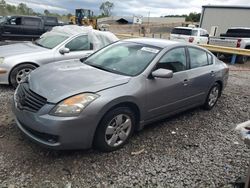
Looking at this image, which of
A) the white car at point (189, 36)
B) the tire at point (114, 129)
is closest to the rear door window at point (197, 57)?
the tire at point (114, 129)

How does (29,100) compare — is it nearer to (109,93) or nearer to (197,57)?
(109,93)

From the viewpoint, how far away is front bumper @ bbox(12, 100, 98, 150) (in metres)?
2.84

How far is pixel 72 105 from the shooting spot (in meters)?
2.91

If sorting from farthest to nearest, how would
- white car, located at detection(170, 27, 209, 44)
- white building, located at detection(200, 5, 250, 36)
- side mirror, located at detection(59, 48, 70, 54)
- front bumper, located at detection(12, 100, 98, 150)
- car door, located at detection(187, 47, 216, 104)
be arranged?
white building, located at detection(200, 5, 250, 36) < white car, located at detection(170, 27, 209, 44) < side mirror, located at detection(59, 48, 70, 54) < car door, located at detection(187, 47, 216, 104) < front bumper, located at detection(12, 100, 98, 150)

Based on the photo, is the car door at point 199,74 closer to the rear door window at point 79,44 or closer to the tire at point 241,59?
the rear door window at point 79,44

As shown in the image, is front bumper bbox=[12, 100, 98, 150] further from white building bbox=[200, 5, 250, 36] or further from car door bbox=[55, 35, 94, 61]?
white building bbox=[200, 5, 250, 36]

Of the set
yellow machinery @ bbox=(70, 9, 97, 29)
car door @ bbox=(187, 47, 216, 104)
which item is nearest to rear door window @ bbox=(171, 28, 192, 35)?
car door @ bbox=(187, 47, 216, 104)

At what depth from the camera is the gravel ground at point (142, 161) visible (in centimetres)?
287

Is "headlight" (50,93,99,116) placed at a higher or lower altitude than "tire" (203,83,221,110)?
higher

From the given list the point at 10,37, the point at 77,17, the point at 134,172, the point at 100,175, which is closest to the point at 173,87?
the point at 134,172

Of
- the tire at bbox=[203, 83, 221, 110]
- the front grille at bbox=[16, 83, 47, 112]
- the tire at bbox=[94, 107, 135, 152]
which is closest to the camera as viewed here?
the front grille at bbox=[16, 83, 47, 112]

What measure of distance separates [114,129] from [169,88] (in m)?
1.20

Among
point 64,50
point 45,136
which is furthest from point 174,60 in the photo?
point 64,50

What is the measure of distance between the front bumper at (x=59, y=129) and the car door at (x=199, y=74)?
217 centimetres
